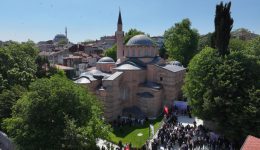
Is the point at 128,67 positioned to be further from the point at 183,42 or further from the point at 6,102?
the point at 183,42

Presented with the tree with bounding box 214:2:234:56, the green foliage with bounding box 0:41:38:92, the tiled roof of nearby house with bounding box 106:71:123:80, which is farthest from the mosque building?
the tree with bounding box 214:2:234:56

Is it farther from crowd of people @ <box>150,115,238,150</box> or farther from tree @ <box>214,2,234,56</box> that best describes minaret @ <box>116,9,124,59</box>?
crowd of people @ <box>150,115,238,150</box>

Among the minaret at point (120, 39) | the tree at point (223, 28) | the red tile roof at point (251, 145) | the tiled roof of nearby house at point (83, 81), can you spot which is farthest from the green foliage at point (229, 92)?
the minaret at point (120, 39)

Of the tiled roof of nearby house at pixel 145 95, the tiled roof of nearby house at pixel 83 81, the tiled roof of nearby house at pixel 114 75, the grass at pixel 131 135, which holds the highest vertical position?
the tiled roof of nearby house at pixel 114 75

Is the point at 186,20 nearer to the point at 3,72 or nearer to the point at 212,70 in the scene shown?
the point at 212,70

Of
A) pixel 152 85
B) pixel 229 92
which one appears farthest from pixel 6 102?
pixel 229 92

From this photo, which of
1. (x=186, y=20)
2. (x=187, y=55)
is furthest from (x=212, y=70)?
(x=186, y=20)

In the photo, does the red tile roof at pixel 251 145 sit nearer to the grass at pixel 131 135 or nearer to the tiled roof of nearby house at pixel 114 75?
the grass at pixel 131 135
